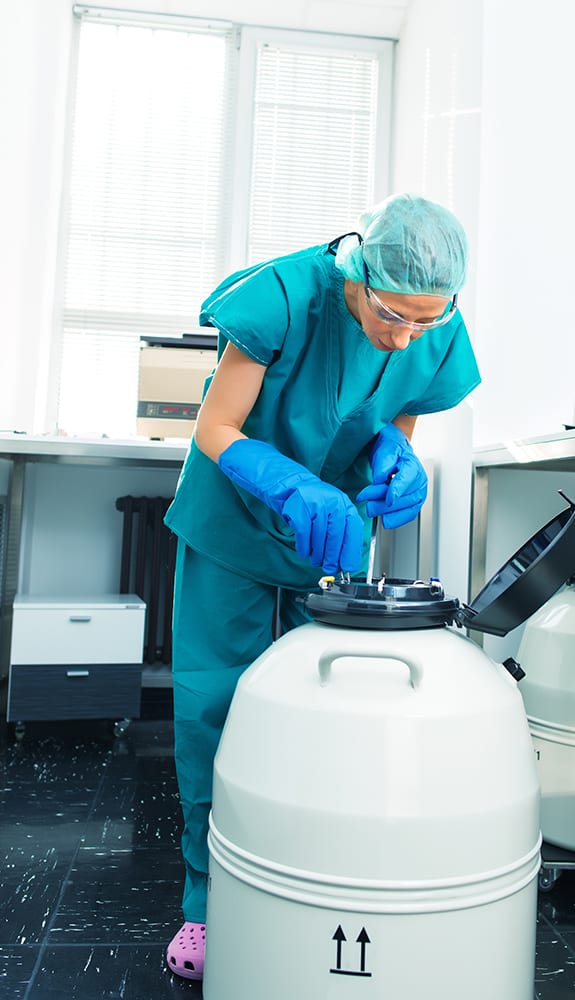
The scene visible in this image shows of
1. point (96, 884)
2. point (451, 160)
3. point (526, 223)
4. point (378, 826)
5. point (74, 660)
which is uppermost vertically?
point (451, 160)

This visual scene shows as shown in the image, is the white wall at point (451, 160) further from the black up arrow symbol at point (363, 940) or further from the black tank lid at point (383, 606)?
the black up arrow symbol at point (363, 940)

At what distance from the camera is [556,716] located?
1398 mm

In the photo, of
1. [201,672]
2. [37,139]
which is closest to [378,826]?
[201,672]

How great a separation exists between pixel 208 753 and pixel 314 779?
1.58 ft

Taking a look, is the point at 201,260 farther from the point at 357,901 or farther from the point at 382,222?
the point at 357,901

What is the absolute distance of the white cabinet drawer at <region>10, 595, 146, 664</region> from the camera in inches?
88.8

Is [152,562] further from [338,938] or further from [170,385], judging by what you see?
[338,938]

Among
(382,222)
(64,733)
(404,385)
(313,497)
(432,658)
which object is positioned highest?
(382,222)

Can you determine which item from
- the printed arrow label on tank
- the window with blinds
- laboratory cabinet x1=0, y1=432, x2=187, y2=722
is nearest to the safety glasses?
the printed arrow label on tank

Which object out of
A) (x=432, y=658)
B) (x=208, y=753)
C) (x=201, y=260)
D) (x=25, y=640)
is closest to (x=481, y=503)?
(x=208, y=753)

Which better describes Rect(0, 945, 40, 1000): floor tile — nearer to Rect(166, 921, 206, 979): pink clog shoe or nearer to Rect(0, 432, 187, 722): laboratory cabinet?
Rect(166, 921, 206, 979): pink clog shoe

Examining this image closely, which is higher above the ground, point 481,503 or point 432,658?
point 481,503

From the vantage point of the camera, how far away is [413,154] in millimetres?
2891

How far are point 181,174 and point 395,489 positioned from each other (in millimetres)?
2797
